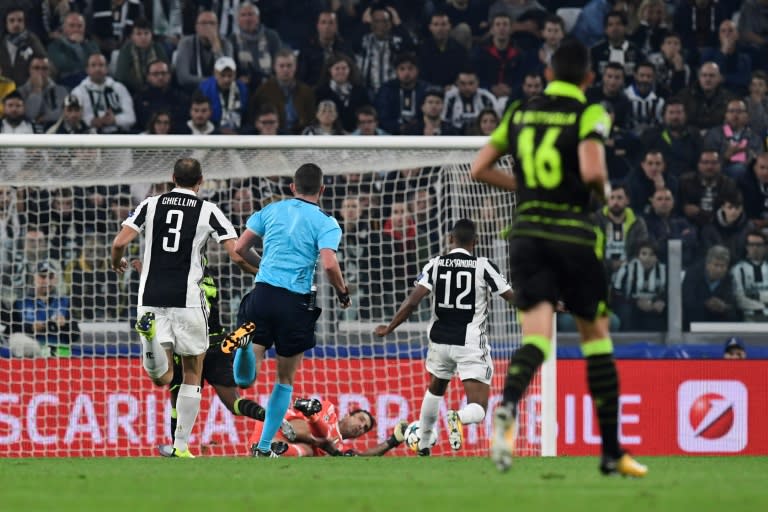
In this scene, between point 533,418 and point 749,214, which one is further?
point 749,214

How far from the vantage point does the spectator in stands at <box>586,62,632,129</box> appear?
16.0 meters

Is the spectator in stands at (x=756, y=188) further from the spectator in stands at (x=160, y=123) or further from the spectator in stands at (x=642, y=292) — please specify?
the spectator in stands at (x=160, y=123)

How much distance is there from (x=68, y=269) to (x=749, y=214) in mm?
7036

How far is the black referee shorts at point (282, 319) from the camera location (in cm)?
967

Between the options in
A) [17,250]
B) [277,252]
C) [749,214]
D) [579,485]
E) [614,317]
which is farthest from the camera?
[749,214]

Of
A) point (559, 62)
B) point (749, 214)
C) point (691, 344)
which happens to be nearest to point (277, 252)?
point (559, 62)

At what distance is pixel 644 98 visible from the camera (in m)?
16.2

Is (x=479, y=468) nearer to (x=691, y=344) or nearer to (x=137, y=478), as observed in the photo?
(x=137, y=478)

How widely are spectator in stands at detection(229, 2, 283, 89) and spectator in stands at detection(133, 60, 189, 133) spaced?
93 centimetres

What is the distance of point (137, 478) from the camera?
7203mm

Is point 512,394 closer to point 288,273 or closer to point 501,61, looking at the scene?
point 288,273

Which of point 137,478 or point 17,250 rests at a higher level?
point 17,250

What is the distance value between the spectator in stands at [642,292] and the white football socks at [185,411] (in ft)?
16.2

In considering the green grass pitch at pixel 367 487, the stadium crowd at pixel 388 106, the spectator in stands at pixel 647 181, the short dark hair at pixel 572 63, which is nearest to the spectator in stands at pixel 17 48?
the stadium crowd at pixel 388 106
